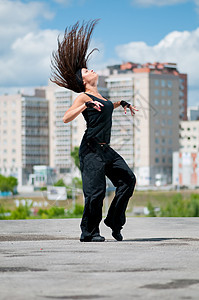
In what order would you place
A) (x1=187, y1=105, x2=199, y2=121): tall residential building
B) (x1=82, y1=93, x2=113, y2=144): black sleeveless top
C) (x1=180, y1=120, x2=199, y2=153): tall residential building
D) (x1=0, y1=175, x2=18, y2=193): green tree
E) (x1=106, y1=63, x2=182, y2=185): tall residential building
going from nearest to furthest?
(x1=82, y1=93, x2=113, y2=144): black sleeveless top
(x1=0, y1=175, x2=18, y2=193): green tree
(x1=106, y1=63, x2=182, y2=185): tall residential building
(x1=180, y1=120, x2=199, y2=153): tall residential building
(x1=187, y1=105, x2=199, y2=121): tall residential building

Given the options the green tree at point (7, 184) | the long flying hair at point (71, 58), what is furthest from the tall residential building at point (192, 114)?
the long flying hair at point (71, 58)

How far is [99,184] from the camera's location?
8789 millimetres

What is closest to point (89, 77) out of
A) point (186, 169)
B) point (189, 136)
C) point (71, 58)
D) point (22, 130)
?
point (71, 58)

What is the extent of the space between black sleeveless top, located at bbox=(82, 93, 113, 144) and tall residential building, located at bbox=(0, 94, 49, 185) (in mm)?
155596

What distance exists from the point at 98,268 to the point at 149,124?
481 feet

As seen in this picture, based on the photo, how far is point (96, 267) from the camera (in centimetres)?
589

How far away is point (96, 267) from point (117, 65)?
17597 centimetres

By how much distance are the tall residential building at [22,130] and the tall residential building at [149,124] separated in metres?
17.4

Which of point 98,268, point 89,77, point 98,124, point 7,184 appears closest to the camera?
point 98,268

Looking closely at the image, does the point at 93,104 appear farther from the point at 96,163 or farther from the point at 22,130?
the point at 22,130

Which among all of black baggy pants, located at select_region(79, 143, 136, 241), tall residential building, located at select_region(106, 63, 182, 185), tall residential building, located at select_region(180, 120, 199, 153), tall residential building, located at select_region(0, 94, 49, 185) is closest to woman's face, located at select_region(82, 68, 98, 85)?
black baggy pants, located at select_region(79, 143, 136, 241)

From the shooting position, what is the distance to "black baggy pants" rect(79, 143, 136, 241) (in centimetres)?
880

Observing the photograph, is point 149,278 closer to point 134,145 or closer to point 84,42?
point 84,42

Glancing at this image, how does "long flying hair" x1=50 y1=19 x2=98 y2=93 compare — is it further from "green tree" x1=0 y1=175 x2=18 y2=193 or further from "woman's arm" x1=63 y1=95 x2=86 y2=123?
"green tree" x1=0 y1=175 x2=18 y2=193
